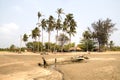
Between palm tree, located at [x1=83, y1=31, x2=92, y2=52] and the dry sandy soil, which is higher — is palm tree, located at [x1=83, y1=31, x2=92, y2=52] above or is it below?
above

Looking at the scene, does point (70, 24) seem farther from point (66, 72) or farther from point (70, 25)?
point (66, 72)

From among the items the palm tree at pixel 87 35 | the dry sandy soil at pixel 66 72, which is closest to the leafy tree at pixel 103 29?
the palm tree at pixel 87 35

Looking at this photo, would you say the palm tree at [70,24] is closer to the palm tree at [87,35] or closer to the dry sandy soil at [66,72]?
the palm tree at [87,35]

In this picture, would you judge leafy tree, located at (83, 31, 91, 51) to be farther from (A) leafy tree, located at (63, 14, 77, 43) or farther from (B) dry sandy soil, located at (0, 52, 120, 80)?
(B) dry sandy soil, located at (0, 52, 120, 80)

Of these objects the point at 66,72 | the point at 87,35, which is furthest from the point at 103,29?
the point at 66,72

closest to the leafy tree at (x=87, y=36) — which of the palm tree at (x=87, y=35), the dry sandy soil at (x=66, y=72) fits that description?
the palm tree at (x=87, y=35)

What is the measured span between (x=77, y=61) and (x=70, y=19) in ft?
168

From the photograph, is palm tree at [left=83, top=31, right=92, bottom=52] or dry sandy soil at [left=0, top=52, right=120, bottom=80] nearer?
dry sandy soil at [left=0, top=52, right=120, bottom=80]

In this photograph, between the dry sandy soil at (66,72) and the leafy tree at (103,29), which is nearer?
the dry sandy soil at (66,72)

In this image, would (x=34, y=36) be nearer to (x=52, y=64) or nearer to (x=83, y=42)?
(x=83, y=42)

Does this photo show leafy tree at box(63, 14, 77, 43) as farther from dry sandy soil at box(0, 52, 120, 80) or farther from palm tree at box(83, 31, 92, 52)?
dry sandy soil at box(0, 52, 120, 80)

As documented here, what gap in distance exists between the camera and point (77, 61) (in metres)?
32.1

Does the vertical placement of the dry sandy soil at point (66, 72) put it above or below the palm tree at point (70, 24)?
below

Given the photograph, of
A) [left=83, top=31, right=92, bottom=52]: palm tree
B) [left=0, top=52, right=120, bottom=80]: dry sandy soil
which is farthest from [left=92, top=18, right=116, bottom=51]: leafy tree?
[left=0, top=52, right=120, bottom=80]: dry sandy soil
